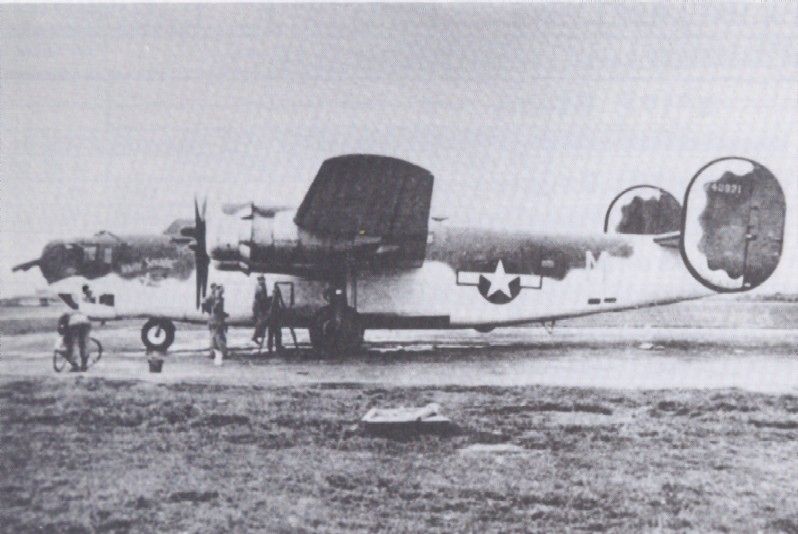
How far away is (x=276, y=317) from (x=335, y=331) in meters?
0.94

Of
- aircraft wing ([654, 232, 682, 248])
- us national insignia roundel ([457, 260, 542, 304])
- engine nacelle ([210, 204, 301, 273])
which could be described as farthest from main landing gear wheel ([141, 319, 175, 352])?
aircraft wing ([654, 232, 682, 248])

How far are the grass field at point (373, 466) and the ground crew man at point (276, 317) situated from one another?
3596 millimetres

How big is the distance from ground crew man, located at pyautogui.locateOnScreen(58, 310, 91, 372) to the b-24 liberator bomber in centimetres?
83

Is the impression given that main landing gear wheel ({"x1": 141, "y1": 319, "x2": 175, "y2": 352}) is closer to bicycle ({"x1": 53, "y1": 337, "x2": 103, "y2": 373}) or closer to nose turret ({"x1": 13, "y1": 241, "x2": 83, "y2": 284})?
nose turret ({"x1": 13, "y1": 241, "x2": 83, "y2": 284})

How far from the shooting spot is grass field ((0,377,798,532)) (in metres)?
4.20

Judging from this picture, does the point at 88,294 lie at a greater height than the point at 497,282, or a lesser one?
lesser

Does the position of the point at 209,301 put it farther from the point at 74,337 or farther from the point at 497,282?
the point at 497,282

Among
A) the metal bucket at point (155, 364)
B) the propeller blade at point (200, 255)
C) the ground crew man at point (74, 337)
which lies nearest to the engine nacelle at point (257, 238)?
the propeller blade at point (200, 255)

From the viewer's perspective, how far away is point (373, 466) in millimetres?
4676

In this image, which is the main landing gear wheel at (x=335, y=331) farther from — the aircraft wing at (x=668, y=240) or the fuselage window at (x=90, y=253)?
the aircraft wing at (x=668, y=240)

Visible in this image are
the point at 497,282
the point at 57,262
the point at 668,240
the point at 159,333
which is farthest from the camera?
the point at 668,240

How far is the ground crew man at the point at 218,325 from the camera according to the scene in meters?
8.55

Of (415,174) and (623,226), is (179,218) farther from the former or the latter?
(623,226)

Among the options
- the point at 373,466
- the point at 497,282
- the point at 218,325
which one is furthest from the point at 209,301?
the point at 373,466
